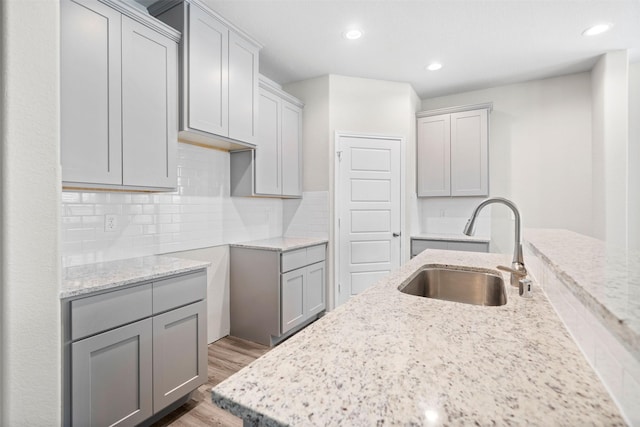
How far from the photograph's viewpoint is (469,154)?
12.6 feet

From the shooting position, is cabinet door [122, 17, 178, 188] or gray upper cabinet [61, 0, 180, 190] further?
cabinet door [122, 17, 178, 188]

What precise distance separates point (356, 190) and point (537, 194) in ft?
7.23

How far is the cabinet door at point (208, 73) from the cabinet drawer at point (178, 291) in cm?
107

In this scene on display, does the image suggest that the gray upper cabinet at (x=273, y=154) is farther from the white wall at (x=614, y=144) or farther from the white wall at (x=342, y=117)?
the white wall at (x=614, y=144)

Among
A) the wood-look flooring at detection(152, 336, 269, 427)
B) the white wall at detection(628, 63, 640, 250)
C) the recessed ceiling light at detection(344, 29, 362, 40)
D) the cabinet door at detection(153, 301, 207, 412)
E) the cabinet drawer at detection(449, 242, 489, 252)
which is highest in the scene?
the recessed ceiling light at detection(344, 29, 362, 40)

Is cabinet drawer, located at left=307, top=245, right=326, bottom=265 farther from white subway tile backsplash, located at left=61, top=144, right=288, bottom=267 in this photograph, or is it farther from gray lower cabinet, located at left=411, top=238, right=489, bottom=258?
Result: gray lower cabinet, located at left=411, top=238, right=489, bottom=258

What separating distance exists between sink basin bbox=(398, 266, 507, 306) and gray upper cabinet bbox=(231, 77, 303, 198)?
6.09ft

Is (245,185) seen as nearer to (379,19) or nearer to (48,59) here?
(379,19)

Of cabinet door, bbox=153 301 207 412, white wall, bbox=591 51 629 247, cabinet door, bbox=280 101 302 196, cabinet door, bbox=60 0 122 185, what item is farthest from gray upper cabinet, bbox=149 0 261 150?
white wall, bbox=591 51 629 247

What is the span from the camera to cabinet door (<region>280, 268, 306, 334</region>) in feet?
9.40

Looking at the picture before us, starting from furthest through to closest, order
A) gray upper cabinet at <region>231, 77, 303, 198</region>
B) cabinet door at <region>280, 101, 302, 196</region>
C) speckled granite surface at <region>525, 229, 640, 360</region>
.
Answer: cabinet door at <region>280, 101, 302, 196</region>
gray upper cabinet at <region>231, 77, 303, 198</region>
speckled granite surface at <region>525, 229, 640, 360</region>

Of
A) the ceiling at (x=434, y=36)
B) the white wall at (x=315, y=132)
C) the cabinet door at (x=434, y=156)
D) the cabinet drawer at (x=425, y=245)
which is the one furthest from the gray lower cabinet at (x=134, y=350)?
the cabinet door at (x=434, y=156)

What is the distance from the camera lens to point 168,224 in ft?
8.26

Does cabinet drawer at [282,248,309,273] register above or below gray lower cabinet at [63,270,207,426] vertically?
above
